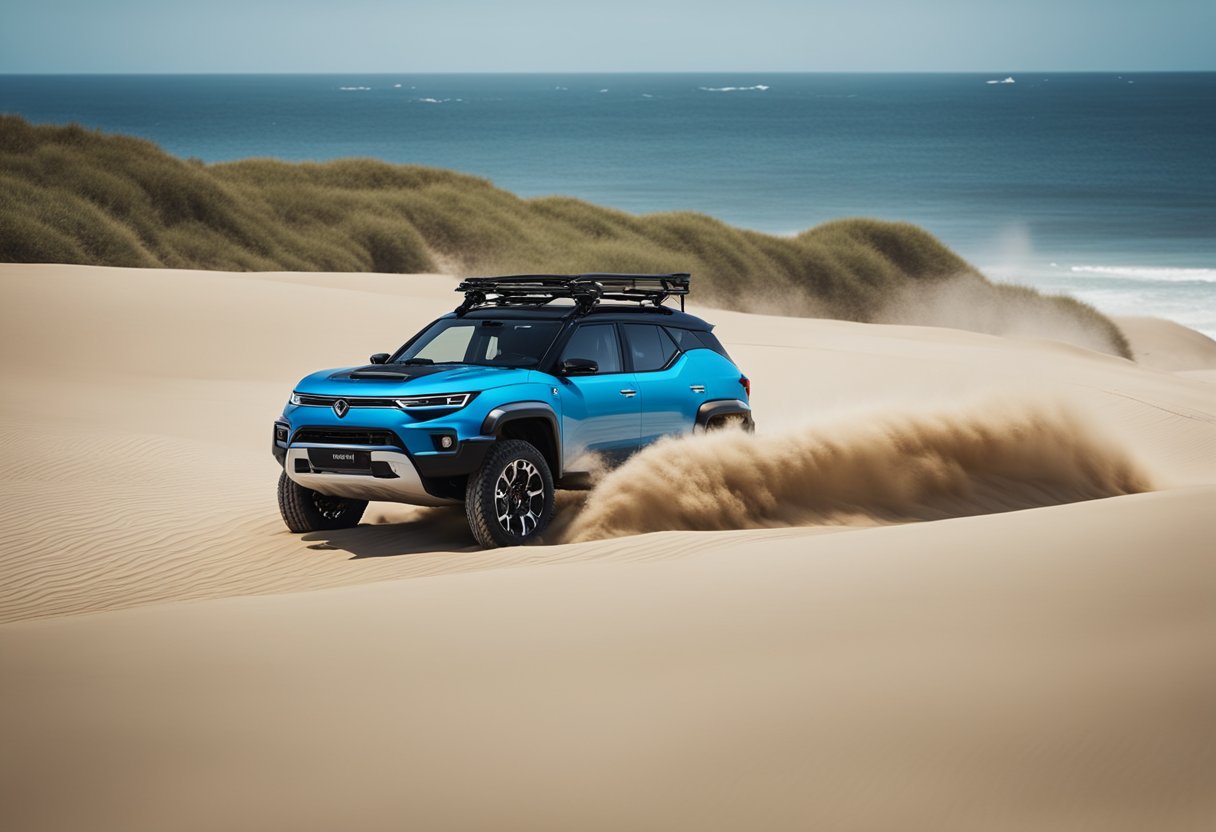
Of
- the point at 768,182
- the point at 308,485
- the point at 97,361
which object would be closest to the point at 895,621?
the point at 308,485

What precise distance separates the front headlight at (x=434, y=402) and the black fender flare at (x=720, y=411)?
240 cm

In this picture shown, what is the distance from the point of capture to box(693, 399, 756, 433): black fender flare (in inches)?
460

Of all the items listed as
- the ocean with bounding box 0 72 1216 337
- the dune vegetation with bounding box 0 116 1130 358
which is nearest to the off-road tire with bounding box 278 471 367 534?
the dune vegetation with bounding box 0 116 1130 358

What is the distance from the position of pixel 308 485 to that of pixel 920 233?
136 ft

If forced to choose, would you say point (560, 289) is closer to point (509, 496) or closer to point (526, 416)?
point (526, 416)

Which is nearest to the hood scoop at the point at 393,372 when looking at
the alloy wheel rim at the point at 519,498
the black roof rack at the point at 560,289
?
the black roof rack at the point at 560,289

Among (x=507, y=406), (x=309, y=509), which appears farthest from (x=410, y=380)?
(x=309, y=509)

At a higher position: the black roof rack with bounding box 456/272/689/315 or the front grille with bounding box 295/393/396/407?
the black roof rack with bounding box 456/272/689/315

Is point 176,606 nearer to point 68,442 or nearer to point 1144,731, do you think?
point 1144,731

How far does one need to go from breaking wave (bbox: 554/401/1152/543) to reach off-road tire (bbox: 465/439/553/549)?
324 mm

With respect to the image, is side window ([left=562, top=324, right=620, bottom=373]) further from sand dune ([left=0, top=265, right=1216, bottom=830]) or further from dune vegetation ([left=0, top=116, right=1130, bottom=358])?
dune vegetation ([left=0, top=116, right=1130, bottom=358])

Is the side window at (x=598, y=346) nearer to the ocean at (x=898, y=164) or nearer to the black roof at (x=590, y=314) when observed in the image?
the black roof at (x=590, y=314)

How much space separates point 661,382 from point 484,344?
1.38 meters

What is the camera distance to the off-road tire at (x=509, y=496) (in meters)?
9.93
